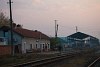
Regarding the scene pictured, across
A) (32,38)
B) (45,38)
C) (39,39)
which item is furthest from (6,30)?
(45,38)

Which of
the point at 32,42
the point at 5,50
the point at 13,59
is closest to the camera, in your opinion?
the point at 13,59

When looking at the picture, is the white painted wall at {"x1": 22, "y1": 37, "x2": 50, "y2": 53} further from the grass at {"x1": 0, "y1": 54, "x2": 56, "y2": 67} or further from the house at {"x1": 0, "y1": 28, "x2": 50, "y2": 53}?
the grass at {"x1": 0, "y1": 54, "x2": 56, "y2": 67}

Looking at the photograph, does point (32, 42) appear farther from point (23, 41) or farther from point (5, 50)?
point (5, 50)

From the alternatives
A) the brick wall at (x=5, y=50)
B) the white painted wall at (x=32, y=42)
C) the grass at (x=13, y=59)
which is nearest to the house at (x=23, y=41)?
the white painted wall at (x=32, y=42)

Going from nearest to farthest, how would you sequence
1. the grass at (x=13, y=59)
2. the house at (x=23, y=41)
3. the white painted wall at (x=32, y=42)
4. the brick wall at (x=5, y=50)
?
the grass at (x=13, y=59) → the brick wall at (x=5, y=50) → the house at (x=23, y=41) → the white painted wall at (x=32, y=42)

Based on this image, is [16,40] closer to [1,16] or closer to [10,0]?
[10,0]

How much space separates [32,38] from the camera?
6506 cm

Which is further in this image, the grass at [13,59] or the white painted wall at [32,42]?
the white painted wall at [32,42]

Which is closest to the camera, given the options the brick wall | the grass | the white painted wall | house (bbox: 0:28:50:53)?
the grass

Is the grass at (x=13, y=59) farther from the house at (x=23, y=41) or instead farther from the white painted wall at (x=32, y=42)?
the white painted wall at (x=32, y=42)

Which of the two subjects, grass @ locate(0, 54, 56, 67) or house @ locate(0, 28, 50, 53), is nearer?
grass @ locate(0, 54, 56, 67)

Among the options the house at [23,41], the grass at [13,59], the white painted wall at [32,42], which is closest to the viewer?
the grass at [13,59]

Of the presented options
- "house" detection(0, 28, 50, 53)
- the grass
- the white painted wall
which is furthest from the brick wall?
the white painted wall

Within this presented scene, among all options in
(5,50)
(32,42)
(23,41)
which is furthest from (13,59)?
(32,42)
